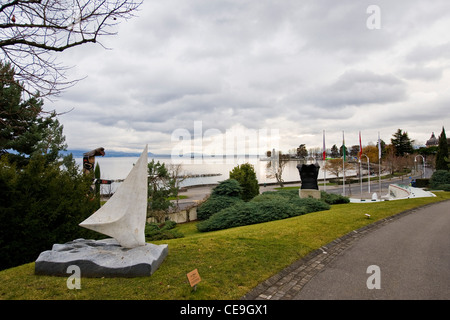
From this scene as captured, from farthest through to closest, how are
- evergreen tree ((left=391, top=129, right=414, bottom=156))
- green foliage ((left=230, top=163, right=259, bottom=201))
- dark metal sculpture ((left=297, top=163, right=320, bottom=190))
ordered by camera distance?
evergreen tree ((left=391, top=129, right=414, bottom=156)) → green foliage ((left=230, top=163, right=259, bottom=201)) → dark metal sculpture ((left=297, top=163, right=320, bottom=190))

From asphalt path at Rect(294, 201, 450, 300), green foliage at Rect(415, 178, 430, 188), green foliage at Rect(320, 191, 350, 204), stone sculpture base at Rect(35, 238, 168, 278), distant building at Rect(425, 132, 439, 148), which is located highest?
distant building at Rect(425, 132, 439, 148)

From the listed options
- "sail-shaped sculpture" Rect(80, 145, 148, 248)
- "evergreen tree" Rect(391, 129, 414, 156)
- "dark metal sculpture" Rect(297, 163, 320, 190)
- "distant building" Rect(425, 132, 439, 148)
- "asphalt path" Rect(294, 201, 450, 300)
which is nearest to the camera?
"asphalt path" Rect(294, 201, 450, 300)

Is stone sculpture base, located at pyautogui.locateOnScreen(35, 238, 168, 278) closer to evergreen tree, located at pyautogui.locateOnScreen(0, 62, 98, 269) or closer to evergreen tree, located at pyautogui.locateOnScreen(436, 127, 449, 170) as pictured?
evergreen tree, located at pyautogui.locateOnScreen(0, 62, 98, 269)

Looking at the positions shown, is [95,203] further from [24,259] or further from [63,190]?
[24,259]

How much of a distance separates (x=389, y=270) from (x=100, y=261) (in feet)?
24.5

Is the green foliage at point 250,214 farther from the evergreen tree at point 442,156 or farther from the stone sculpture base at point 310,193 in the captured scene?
the evergreen tree at point 442,156

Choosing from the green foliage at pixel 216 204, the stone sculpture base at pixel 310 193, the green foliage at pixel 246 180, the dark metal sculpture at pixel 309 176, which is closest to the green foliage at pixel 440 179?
the dark metal sculpture at pixel 309 176

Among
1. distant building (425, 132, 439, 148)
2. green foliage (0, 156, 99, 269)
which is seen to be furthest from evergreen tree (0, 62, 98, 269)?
distant building (425, 132, 439, 148)

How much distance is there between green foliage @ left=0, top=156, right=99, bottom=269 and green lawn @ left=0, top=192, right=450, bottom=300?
43.0 inches

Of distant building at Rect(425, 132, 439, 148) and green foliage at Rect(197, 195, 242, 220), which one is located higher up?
distant building at Rect(425, 132, 439, 148)

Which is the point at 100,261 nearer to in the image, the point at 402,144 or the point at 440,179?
the point at 440,179

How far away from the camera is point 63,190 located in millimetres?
9234

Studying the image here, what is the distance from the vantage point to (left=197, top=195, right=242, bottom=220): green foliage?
62.6 feet
